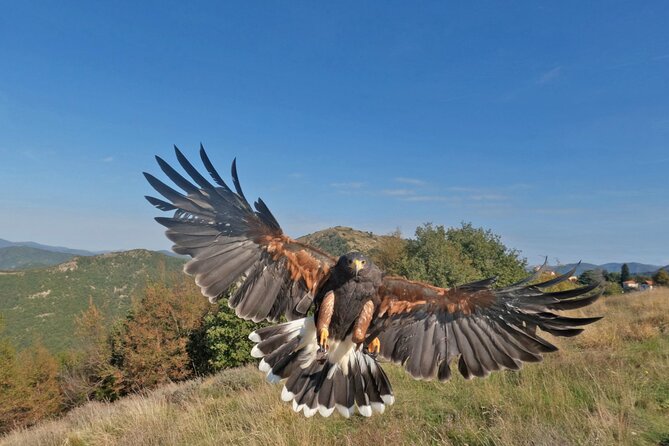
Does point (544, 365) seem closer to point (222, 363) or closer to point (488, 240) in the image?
point (222, 363)

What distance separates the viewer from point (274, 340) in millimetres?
4199

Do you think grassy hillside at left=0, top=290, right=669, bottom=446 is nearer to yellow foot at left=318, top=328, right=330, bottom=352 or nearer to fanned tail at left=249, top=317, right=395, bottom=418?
fanned tail at left=249, top=317, right=395, bottom=418

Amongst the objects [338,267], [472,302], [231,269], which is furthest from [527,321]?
[231,269]

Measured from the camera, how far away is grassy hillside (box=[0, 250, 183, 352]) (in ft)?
246

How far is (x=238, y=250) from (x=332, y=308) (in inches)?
42.3

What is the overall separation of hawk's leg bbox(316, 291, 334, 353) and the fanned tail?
23 centimetres

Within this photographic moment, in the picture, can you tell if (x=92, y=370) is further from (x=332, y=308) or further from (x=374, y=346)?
(x=332, y=308)

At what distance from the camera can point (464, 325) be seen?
4156 mm

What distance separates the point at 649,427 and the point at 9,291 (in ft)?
381

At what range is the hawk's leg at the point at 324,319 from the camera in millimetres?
3857

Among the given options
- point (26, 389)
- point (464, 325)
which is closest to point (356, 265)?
point (464, 325)

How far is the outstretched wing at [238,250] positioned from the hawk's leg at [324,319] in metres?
0.25

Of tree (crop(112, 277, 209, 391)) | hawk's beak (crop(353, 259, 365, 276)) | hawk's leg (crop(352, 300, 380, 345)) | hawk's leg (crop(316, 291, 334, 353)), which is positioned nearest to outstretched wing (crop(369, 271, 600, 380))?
hawk's leg (crop(352, 300, 380, 345))

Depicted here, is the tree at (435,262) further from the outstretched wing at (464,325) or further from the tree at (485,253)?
the outstretched wing at (464,325)
